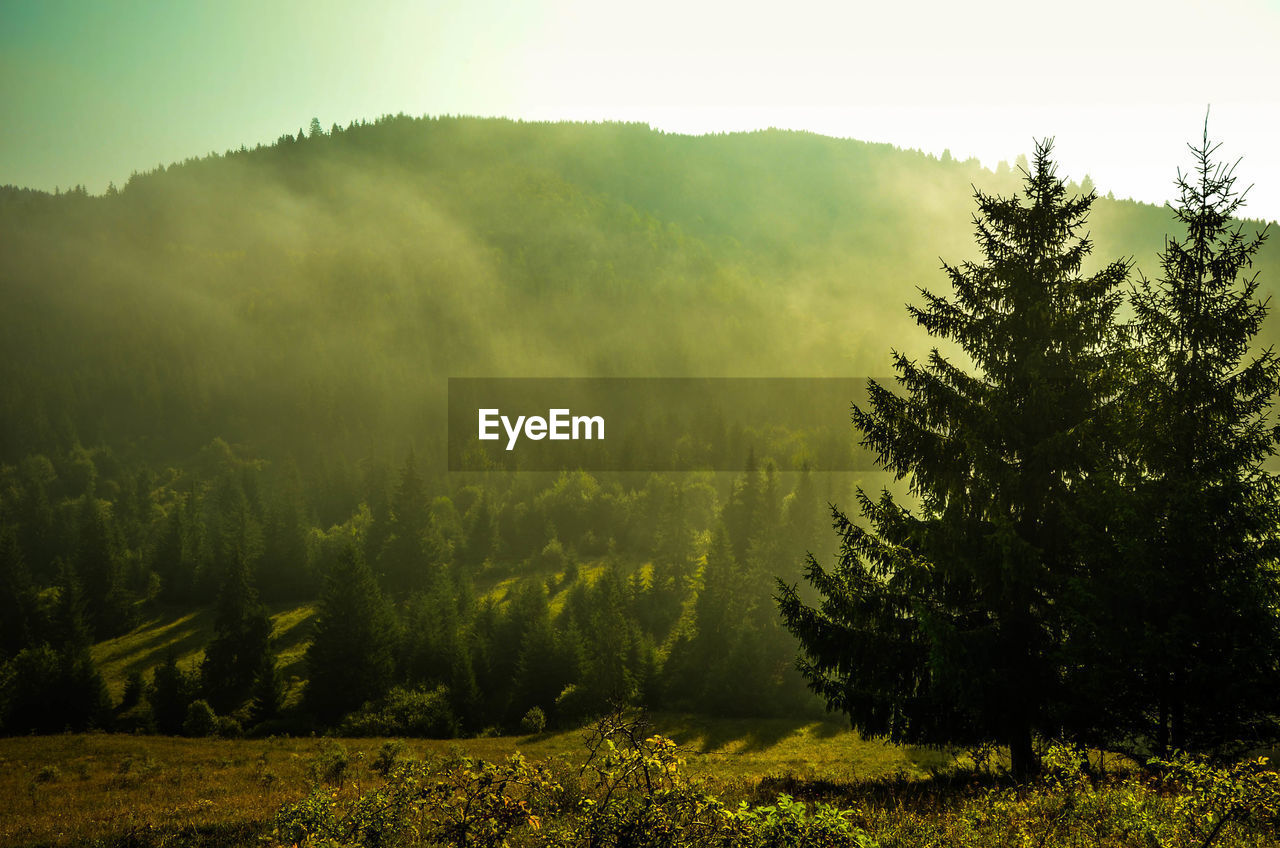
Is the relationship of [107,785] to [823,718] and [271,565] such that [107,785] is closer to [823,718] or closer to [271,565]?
[823,718]

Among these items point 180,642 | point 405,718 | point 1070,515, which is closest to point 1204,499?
point 1070,515

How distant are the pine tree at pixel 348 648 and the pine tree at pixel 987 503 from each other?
Answer: 52.8 meters

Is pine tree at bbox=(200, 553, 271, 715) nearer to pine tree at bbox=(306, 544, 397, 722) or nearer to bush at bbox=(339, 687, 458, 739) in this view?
pine tree at bbox=(306, 544, 397, 722)

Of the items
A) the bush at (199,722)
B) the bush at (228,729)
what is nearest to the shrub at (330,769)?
the bush at (228,729)

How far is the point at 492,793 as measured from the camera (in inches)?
247

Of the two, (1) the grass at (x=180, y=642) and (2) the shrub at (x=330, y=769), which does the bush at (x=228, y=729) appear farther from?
(2) the shrub at (x=330, y=769)

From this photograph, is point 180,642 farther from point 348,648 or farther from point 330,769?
point 330,769

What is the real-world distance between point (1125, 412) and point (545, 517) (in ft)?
383

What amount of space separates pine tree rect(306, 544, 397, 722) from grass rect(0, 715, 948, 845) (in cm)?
1564

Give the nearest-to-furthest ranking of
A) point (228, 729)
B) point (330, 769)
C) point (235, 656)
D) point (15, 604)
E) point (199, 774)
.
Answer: point (330, 769)
point (199, 774)
point (228, 729)
point (235, 656)
point (15, 604)

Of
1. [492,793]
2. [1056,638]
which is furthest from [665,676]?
[492,793]

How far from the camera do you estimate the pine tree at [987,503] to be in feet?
41.4

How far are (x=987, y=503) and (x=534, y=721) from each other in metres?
47.6

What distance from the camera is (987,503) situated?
42.6 ft
